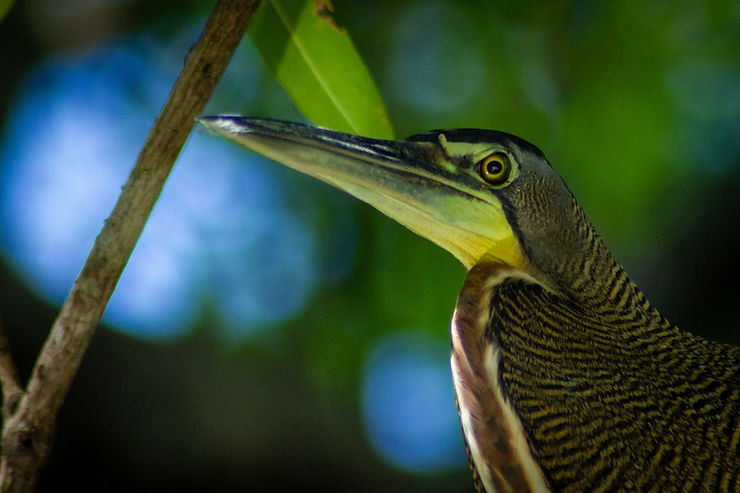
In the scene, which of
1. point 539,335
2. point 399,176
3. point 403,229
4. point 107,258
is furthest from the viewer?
point 403,229

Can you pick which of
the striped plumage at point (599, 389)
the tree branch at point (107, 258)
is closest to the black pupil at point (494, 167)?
the striped plumage at point (599, 389)

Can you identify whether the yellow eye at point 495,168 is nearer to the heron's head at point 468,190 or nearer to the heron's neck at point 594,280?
the heron's head at point 468,190

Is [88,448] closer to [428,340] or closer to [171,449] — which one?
[171,449]

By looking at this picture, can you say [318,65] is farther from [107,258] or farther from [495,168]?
[107,258]

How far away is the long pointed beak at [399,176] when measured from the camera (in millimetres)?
858

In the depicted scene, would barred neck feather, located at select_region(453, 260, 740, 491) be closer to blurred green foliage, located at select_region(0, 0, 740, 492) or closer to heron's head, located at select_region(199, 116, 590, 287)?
heron's head, located at select_region(199, 116, 590, 287)

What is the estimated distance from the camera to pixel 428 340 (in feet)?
5.42

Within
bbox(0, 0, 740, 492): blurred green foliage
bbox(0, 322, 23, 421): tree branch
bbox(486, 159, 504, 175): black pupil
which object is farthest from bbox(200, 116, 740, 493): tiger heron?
bbox(0, 0, 740, 492): blurred green foliage

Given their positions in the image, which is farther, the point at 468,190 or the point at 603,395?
the point at 468,190

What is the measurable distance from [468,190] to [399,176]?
0.11 metres

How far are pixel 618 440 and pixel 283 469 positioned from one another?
1599 mm

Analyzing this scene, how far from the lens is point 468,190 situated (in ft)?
3.14

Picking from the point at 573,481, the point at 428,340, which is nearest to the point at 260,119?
the point at 573,481

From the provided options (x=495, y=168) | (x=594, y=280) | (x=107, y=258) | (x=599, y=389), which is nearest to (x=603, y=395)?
(x=599, y=389)
